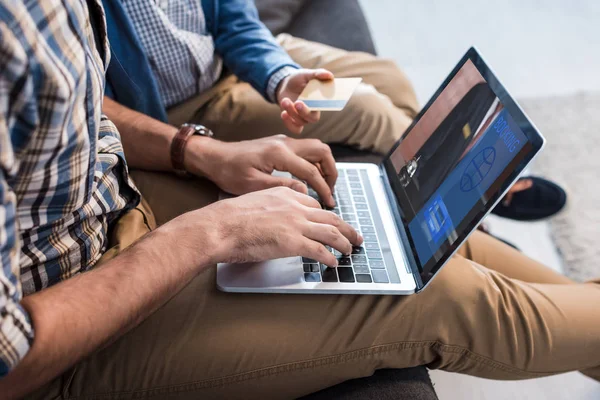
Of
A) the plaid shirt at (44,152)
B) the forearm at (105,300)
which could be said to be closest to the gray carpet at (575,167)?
the forearm at (105,300)

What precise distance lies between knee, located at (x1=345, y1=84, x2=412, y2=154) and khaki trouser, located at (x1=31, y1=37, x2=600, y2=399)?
415 mm

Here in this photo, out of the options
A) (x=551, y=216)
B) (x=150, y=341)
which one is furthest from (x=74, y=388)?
(x=551, y=216)

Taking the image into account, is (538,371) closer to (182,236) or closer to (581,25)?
(182,236)

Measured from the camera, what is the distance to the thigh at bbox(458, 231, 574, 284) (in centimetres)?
114

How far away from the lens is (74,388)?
0.73 meters

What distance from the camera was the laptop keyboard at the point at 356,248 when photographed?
32.2 inches

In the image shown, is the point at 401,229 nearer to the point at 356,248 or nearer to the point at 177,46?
the point at 356,248

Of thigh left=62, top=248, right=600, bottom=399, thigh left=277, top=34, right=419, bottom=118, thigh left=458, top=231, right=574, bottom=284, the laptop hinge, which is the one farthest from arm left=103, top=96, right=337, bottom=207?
thigh left=277, top=34, right=419, bottom=118

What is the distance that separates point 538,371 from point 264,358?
16.2 inches

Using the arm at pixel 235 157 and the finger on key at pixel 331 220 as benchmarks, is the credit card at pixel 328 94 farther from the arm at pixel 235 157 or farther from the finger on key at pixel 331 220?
the finger on key at pixel 331 220

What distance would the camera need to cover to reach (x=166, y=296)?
2.36ft

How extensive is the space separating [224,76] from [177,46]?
220 millimetres

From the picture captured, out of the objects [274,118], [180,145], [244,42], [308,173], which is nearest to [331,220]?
[308,173]

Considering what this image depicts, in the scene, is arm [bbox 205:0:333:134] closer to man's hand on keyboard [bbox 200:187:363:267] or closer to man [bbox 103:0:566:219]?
man [bbox 103:0:566:219]
